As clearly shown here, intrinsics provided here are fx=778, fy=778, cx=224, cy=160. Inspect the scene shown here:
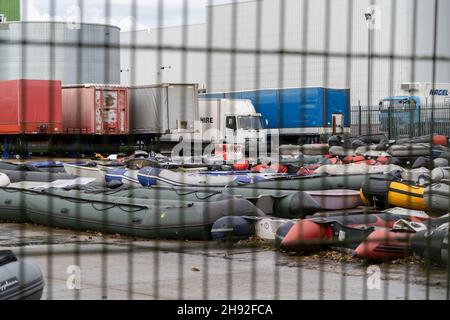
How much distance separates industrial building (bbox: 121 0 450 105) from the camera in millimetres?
3973

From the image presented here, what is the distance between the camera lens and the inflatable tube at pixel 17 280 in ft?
19.5

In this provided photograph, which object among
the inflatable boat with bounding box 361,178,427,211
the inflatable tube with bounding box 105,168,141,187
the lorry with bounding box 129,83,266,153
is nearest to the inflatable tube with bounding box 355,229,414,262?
the lorry with bounding box 129,83,266,153

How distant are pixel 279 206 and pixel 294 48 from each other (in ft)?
28.2

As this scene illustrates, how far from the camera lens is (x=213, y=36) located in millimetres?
4051

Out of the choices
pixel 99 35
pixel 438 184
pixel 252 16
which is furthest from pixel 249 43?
pixel 438 184

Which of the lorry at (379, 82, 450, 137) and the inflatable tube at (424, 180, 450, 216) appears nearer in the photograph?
the lorry at (379, 82, 450, 137)

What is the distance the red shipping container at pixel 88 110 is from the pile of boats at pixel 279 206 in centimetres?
309

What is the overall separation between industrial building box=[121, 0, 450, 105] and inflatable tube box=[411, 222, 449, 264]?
296 cm

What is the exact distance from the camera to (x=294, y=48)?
4.46m

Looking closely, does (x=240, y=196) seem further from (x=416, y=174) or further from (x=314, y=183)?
(x=416, y=174)

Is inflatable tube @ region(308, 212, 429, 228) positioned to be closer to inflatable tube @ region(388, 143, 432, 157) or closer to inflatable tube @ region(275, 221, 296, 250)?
inflatable tube @ region(275, 221, 296, 250)

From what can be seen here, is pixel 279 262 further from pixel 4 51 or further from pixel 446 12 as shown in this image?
pixel 4 51

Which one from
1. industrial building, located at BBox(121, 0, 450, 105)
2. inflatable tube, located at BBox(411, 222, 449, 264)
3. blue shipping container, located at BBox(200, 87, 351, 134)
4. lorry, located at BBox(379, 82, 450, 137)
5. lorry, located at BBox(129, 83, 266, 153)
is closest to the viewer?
industrial building, located at BBox(121, 0, 450, 105)
